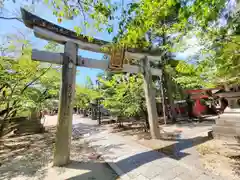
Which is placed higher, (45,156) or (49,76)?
(49,76)

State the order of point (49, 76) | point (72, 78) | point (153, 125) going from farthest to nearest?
point (49, 76), point (153, 125), point (72, 78)

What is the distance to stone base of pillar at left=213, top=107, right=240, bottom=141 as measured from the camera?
5422 mm

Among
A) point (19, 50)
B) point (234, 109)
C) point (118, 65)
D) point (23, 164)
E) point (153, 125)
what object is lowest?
point (23, 164)

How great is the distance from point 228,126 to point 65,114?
239 inches

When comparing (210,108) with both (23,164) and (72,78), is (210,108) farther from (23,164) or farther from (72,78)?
(23,164)

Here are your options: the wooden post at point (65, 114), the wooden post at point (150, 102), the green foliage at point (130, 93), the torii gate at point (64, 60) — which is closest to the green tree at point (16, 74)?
the torii gate at point (64, 60)

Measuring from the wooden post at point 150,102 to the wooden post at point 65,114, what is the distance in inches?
129

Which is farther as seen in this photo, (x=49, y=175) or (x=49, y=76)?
(x=49, y=76)

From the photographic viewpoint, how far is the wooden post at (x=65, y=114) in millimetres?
4168

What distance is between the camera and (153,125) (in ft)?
20.3

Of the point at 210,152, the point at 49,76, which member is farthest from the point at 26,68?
the point at 210,152

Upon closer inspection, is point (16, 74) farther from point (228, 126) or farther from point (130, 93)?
point (228, 126)

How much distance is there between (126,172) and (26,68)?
545 centimetres

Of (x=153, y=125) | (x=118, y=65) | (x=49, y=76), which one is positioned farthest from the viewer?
(x=49, y=76)
